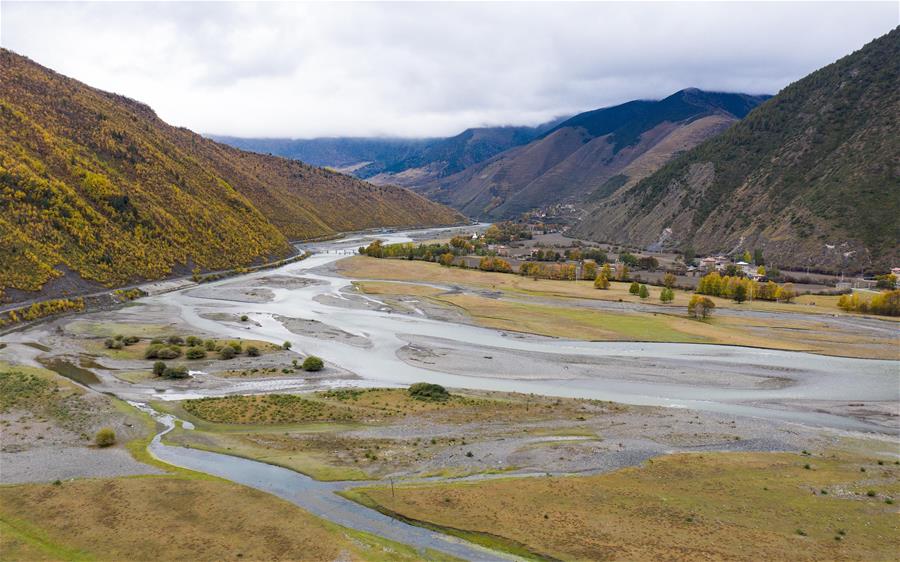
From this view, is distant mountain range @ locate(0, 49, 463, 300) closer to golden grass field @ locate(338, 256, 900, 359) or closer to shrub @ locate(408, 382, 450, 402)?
golden grass field @ locate(338, 256, 900, 359)

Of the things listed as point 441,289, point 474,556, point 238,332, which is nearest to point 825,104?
point 441,289

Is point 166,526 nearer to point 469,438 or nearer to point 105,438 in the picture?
point 105,438

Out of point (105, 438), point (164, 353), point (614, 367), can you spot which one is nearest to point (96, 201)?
point (164, 353)

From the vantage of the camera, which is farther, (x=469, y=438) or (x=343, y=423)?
(x=343, y=423)

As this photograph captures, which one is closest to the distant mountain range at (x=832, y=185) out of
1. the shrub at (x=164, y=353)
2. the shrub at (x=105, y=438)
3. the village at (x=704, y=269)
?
the village at (x=704, y=269)

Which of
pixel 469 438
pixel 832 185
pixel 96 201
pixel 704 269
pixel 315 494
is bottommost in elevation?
Result: pixel 315 494

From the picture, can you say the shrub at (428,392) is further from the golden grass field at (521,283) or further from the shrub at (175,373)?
the golden grass field at (521,283)
